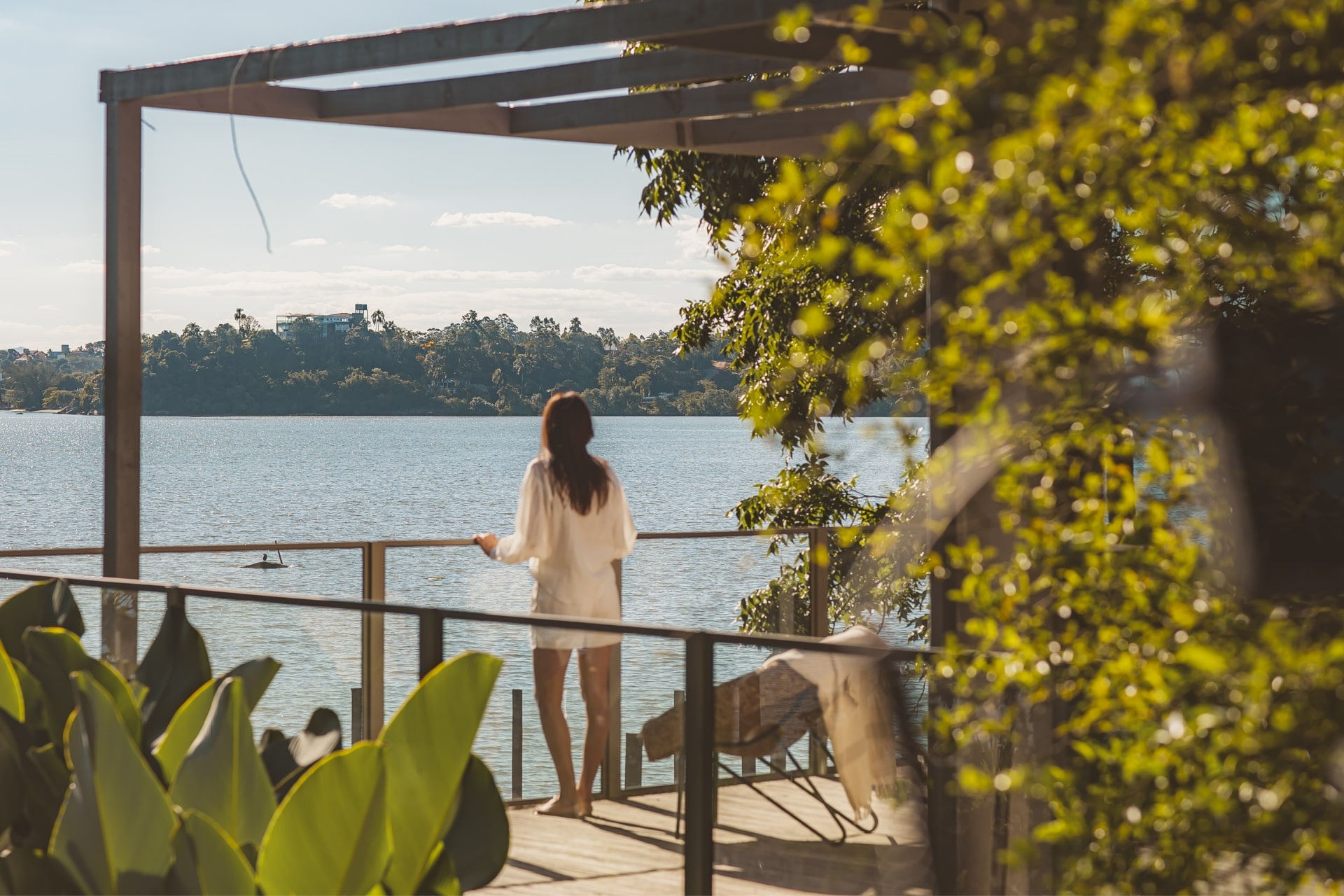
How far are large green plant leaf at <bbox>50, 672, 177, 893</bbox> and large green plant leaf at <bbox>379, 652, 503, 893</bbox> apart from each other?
0.51m

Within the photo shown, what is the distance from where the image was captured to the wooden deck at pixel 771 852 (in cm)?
321

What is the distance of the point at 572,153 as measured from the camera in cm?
4947

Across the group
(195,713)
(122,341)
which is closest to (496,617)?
(195,713)

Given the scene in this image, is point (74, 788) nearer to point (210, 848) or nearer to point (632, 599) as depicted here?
point (210, 848)

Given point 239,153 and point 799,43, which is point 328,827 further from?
point 239,153

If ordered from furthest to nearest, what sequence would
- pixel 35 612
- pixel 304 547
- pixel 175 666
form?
pixel 304 547, pixel 35 612, pixel 175 666

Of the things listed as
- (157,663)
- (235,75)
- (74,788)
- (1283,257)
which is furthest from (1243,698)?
(235,75)

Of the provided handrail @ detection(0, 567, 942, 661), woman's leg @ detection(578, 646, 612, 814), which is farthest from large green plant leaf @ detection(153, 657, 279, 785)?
woman's leg @ detection(578, 646, 612, 814)

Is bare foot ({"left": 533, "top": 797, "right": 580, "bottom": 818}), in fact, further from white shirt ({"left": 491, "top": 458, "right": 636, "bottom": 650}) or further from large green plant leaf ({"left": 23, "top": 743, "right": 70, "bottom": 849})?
white shirt ({"left": 491, "top": 458, "right": 636, "bottom": 650})

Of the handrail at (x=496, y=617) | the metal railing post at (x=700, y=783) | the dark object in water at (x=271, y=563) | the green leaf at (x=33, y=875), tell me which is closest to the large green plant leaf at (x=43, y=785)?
the green leaf at (x=33, y=875)

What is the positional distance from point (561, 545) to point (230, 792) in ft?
6.54

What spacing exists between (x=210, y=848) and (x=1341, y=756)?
2.27m

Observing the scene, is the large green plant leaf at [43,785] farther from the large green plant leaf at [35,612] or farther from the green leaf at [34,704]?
the large green plant leaf at [35,612]

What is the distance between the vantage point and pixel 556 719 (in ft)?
11.9
